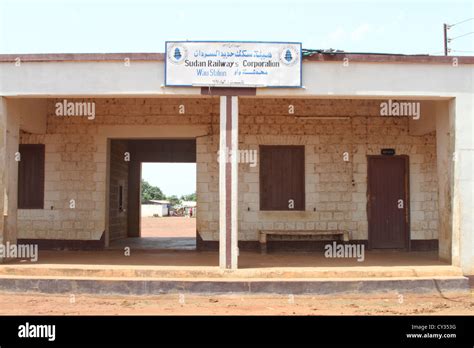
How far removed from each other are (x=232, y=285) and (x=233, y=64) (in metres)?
3.94

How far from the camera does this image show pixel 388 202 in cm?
1286

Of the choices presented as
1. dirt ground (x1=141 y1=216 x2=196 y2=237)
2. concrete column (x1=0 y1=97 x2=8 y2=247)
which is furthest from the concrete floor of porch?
dirt ground (x1=141 y1=216 x2=196 y2=237)

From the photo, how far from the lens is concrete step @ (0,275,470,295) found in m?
8.91

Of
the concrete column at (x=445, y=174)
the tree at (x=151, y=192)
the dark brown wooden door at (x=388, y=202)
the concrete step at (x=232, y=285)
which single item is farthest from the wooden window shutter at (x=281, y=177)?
the tree at (x=151, y=192)

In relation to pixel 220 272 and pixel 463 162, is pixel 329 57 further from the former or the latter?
pixel 220 272

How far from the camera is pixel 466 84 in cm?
958

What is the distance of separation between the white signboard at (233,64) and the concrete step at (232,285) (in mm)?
3525

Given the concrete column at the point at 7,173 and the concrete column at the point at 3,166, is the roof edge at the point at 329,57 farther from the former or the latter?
the concrete column at the point at 7,173

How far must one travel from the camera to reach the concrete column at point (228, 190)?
30.5ft

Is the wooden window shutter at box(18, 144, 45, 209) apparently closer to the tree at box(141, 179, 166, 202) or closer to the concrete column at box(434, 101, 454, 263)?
the concrete column at box(434, 101, 454, 263)

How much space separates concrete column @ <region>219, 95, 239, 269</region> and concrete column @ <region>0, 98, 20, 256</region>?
161 inches
